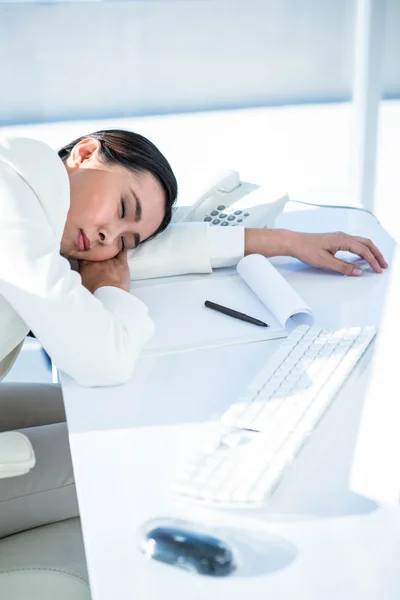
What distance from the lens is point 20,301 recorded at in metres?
1.02

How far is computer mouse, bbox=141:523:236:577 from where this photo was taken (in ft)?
2.28

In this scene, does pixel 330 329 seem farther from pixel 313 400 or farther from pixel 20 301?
pixel 20 301

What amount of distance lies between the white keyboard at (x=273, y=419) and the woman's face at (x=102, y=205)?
40 centimetres

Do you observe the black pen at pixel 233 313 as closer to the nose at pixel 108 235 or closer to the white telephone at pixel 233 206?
the nose at pixel 108 235

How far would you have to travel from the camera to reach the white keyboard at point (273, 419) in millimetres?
801

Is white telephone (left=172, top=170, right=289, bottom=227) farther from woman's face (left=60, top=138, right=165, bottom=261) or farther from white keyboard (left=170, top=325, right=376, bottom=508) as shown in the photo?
white keyboard (left=170, top=325, right=376, bottom=508)

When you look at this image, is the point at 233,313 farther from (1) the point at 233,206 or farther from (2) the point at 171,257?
(1) the point at 233,206

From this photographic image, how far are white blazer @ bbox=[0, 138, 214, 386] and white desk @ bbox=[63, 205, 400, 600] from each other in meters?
0.05

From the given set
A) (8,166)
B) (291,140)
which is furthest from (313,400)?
(291,140)

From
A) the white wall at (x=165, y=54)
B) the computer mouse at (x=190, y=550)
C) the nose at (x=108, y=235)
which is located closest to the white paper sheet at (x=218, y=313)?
the nose at (x=108, y=235)

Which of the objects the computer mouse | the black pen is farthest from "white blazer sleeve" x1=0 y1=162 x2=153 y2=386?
the computer mouse

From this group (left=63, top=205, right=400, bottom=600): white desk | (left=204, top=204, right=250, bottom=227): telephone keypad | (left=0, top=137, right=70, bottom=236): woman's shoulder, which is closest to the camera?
(left=63, top=205, right=400, bottom=600): white desk

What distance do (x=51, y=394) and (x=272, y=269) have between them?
50cm

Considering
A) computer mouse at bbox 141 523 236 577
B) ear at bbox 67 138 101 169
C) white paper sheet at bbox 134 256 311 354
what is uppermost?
ear at bbox 67 138 101 169
